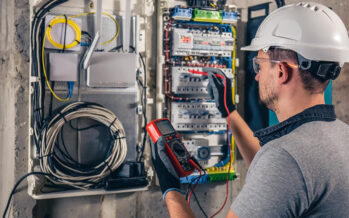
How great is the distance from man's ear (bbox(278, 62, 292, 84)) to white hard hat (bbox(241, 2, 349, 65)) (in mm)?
71

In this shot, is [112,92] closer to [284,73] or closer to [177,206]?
[177,206]

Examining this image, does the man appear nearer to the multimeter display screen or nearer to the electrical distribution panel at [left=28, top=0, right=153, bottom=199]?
the multimeter display screen

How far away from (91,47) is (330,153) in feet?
4.00

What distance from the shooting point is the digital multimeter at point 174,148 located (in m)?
1.64

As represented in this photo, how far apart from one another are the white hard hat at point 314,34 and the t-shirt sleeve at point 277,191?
0.44 meters

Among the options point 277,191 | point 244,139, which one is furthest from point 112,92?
point 277,191

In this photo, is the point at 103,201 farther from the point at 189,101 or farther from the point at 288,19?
the point at 288,19

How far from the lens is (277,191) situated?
104 centimetres

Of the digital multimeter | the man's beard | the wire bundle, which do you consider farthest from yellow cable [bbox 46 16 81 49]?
the man's beard

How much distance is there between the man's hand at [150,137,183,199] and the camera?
59.6 inches

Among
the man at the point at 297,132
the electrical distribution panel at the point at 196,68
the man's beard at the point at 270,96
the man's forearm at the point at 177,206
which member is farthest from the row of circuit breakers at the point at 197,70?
the man's beard at the point at 270,96

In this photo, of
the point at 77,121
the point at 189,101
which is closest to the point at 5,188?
the point at 77,121

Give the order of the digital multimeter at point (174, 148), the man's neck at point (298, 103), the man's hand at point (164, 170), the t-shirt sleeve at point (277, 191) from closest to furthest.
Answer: the t-shirt sleeve at point (277, 191), the man's neck at point (298, 103), the man's hand at point (164, 170), the digital multimeter at point (174, 148)

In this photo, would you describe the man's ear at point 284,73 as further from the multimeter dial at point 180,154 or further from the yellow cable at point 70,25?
the yellow cable at point 70,25
